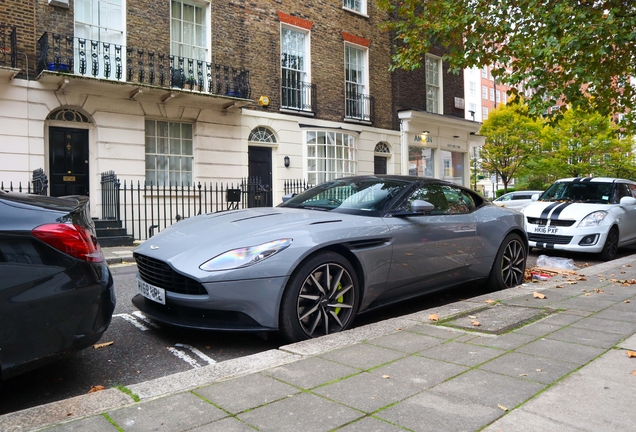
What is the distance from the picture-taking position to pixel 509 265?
6.20m

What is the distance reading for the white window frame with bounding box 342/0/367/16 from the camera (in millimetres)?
18500

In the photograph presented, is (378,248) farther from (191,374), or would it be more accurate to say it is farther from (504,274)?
(504,274)

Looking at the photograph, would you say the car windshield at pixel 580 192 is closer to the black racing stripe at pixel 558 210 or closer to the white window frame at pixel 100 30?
the black racing stripe at pixel 558 210

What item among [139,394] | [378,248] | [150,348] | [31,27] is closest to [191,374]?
[139,394]

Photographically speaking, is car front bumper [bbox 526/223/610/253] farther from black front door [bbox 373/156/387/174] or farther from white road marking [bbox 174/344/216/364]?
black front door [bbox 373/156/387/174]

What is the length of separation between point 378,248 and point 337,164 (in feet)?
44.0

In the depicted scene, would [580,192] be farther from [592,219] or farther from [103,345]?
[103,345]

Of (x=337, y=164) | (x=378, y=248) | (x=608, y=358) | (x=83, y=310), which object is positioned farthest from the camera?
(x=337, y=164)

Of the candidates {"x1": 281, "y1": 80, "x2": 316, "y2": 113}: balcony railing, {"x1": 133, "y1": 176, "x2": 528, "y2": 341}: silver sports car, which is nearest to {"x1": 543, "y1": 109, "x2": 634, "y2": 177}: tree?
{"x1": 281, "y1": 80, "x2": 316, "y2": 113}: balcony railing

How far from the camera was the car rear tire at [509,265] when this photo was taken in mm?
5980

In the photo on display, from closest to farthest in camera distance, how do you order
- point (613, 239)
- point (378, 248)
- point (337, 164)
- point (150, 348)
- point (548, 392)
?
point (548, 392)
point (150, 348)
point (378, 248)
point (613, 239)
point (337, 164)

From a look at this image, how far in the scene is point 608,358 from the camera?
327cm

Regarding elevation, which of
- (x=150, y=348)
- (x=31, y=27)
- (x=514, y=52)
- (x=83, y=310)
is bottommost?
(x=150, y=348)

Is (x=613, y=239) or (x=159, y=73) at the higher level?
(x=159, y=73)
